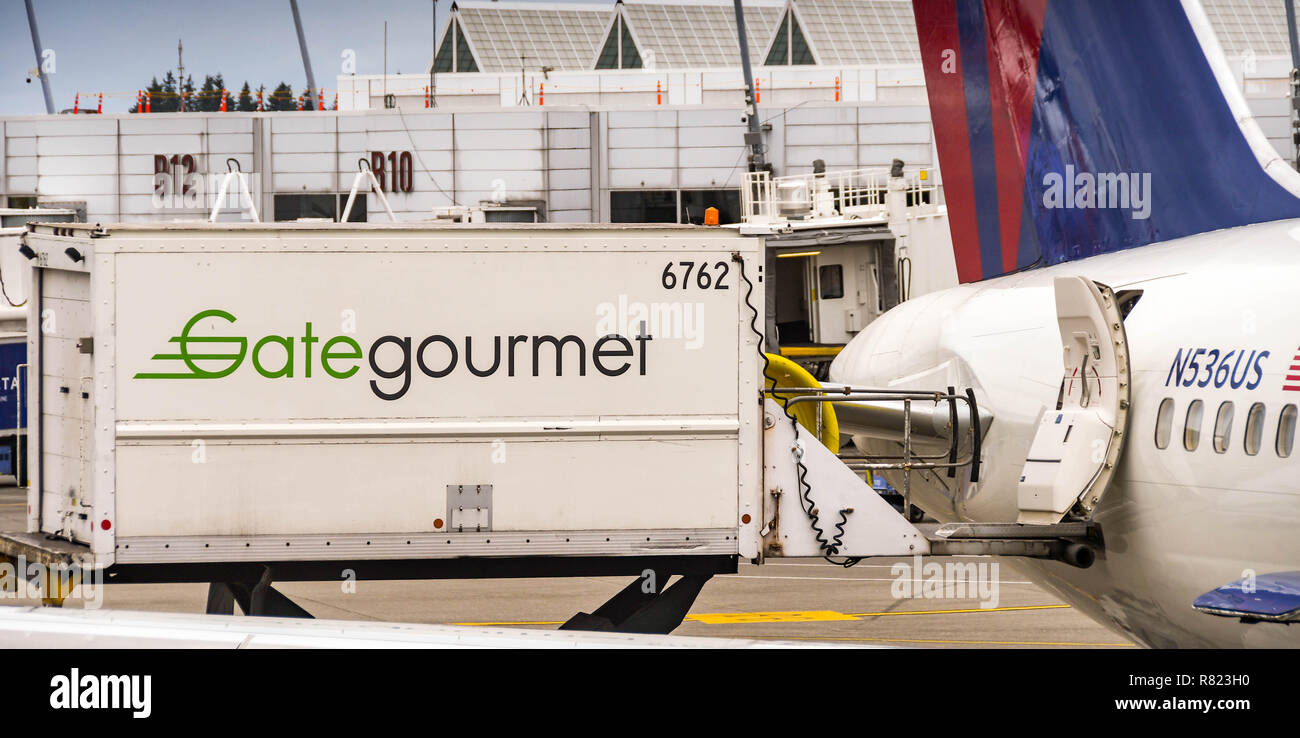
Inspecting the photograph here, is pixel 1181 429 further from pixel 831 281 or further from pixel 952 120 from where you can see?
pixel 831 281

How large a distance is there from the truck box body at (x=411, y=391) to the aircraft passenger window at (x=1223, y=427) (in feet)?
8.96

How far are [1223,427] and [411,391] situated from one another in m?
4.74

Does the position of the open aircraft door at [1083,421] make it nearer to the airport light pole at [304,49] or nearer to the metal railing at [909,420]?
the metal railing at [909,420]

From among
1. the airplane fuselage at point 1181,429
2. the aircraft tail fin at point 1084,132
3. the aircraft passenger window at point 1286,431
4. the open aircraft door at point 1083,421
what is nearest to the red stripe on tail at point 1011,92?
the aircraft tail fin at point 1084,132

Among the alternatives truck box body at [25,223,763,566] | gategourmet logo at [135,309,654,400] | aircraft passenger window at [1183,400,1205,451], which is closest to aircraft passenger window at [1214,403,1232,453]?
aircraft passenger window at [1183,400,1205,451]

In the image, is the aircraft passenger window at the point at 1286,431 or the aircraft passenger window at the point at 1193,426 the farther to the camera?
the aircraft passenger window at the point at 1193,426

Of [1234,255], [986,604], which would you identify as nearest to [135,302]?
[1234,255]

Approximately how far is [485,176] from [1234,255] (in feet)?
133

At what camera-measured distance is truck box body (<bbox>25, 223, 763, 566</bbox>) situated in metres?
8.58

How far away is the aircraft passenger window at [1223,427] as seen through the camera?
23.9ft

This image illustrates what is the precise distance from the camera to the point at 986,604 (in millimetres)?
16484

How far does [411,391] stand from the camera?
28.5 ft

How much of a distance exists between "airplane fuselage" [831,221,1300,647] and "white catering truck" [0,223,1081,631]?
0.79m

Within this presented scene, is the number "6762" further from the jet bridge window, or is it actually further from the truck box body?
the jet bridge window
